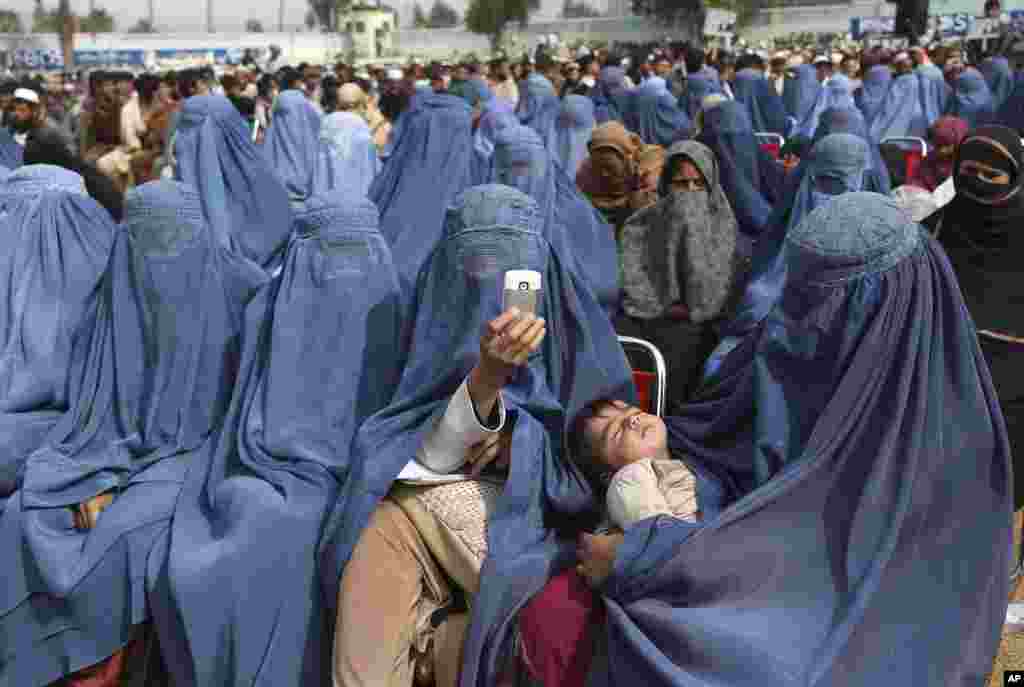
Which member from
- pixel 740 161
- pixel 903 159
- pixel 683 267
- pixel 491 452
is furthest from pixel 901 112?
pixel 491 452

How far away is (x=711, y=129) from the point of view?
20.1 ft

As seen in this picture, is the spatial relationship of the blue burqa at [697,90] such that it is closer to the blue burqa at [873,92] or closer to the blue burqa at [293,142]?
the blue burqa at [873,92]

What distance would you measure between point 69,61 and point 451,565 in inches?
1365

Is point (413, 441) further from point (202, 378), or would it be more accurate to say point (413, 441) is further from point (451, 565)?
point (202, 378)

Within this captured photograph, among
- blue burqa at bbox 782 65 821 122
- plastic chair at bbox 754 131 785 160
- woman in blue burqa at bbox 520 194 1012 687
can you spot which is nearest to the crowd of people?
woman in blue burqa at bbox 520 194 1012 687

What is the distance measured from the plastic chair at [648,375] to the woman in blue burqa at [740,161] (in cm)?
192

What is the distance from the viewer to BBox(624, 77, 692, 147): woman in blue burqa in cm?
941

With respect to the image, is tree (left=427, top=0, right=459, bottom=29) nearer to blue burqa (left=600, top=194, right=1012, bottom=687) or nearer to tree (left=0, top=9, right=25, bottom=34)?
tree (left=0, top=9, right=25, bottom=34)

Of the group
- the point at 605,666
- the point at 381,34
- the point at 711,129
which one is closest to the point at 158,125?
the point at 711,129

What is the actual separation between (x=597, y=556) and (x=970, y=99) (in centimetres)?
993

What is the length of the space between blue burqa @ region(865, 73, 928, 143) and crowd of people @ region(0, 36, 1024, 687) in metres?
6.93

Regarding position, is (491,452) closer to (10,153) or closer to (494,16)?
(10,153)

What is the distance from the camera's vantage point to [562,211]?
4.68 m

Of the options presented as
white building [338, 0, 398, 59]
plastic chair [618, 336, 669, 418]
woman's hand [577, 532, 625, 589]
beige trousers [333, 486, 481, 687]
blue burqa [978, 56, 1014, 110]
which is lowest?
beige trousers [333, 486, 481, 687]
